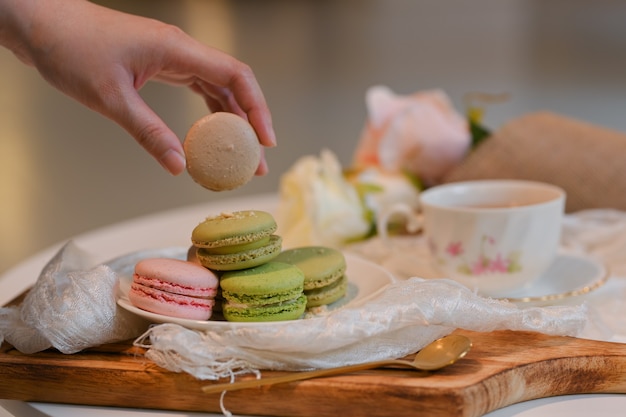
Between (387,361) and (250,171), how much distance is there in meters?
0.30

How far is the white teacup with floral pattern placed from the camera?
1.10 meters

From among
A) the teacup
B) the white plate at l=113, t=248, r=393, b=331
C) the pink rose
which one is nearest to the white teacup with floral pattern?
the teacup

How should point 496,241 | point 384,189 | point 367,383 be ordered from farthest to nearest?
point 384,189, point 496,241, point 367,383

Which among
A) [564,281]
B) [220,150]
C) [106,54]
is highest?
[106,54]

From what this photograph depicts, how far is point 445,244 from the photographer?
1.15 m

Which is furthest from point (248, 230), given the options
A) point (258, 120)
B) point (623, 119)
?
point (623, 119)

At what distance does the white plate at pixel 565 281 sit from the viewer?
3.47ft

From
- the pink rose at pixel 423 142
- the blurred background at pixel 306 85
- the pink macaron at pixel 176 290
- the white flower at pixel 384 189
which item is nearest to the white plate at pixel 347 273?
the pink macaron at pixel 176 290

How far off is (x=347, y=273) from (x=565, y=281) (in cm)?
34

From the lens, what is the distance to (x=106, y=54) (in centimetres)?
97

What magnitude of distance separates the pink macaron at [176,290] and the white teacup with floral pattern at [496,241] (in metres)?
0.40

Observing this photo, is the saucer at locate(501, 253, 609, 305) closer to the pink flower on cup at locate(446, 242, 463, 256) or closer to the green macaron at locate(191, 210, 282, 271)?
the pink flower on cup at locate(446, 242, 463, 256)

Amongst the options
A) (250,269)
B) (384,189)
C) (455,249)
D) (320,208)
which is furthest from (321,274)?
(384,189)

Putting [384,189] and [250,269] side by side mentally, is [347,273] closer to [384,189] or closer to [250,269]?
[250,269]
